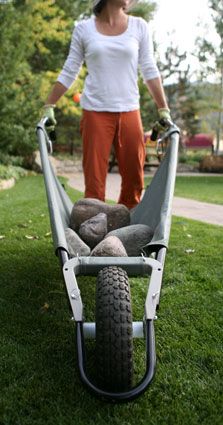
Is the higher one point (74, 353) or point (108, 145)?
point (108, 145)

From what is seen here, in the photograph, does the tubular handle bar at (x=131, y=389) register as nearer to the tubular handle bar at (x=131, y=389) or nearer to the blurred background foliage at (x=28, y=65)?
the tubular handle bar at (x=131, y=389)

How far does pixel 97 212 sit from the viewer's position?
2668mm

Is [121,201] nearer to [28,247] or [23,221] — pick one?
[28,247]

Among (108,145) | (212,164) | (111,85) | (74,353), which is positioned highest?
(111,85)

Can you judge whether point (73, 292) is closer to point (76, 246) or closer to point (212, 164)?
point (76, 246)

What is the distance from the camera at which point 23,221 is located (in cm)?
464

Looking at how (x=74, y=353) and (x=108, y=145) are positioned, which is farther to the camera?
(x=108, y=145)

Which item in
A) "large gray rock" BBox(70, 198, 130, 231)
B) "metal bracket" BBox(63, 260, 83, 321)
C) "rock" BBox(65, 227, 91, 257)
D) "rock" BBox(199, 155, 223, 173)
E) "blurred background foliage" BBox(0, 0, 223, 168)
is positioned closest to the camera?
"metal bracket" BBox(63, 260, 83, 321)

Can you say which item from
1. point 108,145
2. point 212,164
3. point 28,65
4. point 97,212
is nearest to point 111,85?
point 108,145

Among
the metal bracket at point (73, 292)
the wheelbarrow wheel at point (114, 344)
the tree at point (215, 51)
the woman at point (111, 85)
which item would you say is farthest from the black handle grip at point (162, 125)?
the tree at point (215, 51)

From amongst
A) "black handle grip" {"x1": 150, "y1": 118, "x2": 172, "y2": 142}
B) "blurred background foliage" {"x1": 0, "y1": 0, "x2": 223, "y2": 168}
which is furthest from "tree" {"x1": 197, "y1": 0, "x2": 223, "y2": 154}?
"black handle grip" {"x1": 150, "y1": 118, "x2": 172, "y2": 142}

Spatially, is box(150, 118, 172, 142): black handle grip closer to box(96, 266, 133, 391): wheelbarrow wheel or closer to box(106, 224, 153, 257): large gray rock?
box(106, 224, 153, 257): large gray rock

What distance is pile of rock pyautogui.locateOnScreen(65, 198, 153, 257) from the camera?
200cm

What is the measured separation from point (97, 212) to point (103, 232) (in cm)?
26
